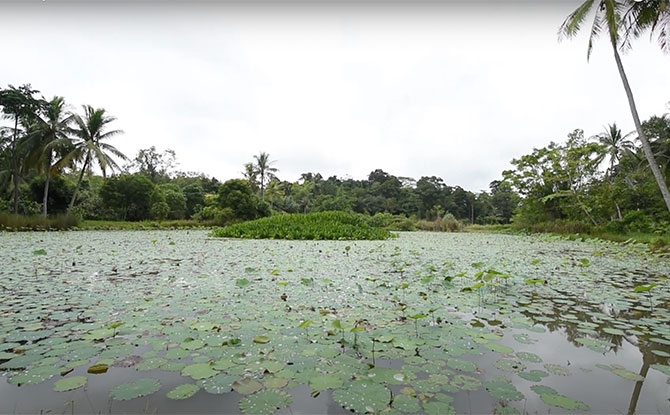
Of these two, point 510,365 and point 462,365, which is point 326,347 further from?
point 510,365

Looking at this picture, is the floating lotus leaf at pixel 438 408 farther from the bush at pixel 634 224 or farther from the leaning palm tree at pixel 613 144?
the leaning palm tree at pixel 613 144

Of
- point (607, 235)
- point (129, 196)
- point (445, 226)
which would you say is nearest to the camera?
point (607, 235)

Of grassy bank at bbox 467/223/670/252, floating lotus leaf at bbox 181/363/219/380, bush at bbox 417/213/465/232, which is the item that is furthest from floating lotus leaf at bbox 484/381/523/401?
bush at bbox 417/213/465/232

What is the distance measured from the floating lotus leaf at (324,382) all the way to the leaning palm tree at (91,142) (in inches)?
685

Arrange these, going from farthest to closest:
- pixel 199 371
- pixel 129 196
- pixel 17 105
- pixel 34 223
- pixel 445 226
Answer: pixel 445 226 < pixel 129 196 < pixel 17 105 < pixel 34 223 < pixel 199 371

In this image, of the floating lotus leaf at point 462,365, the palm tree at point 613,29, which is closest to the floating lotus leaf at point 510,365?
the floating lotus leaf at point 462,365

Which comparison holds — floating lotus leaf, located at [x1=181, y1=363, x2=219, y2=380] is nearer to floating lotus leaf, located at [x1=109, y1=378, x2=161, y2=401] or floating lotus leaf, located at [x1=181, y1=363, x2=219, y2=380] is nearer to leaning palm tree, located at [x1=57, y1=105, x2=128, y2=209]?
floating lotus leaf, located at [x1=109, y1=378, x2=161, y2=401]

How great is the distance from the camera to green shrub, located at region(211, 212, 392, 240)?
9852mm

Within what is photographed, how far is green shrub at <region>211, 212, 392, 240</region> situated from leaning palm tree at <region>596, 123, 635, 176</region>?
14043 millimetres

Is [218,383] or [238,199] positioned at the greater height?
[238,199]

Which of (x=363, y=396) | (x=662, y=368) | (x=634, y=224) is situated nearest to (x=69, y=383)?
(x=363, y=396)

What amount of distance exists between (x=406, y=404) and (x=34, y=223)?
15.2 meters

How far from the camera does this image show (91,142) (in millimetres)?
14711

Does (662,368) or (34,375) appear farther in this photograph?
(662,368)
